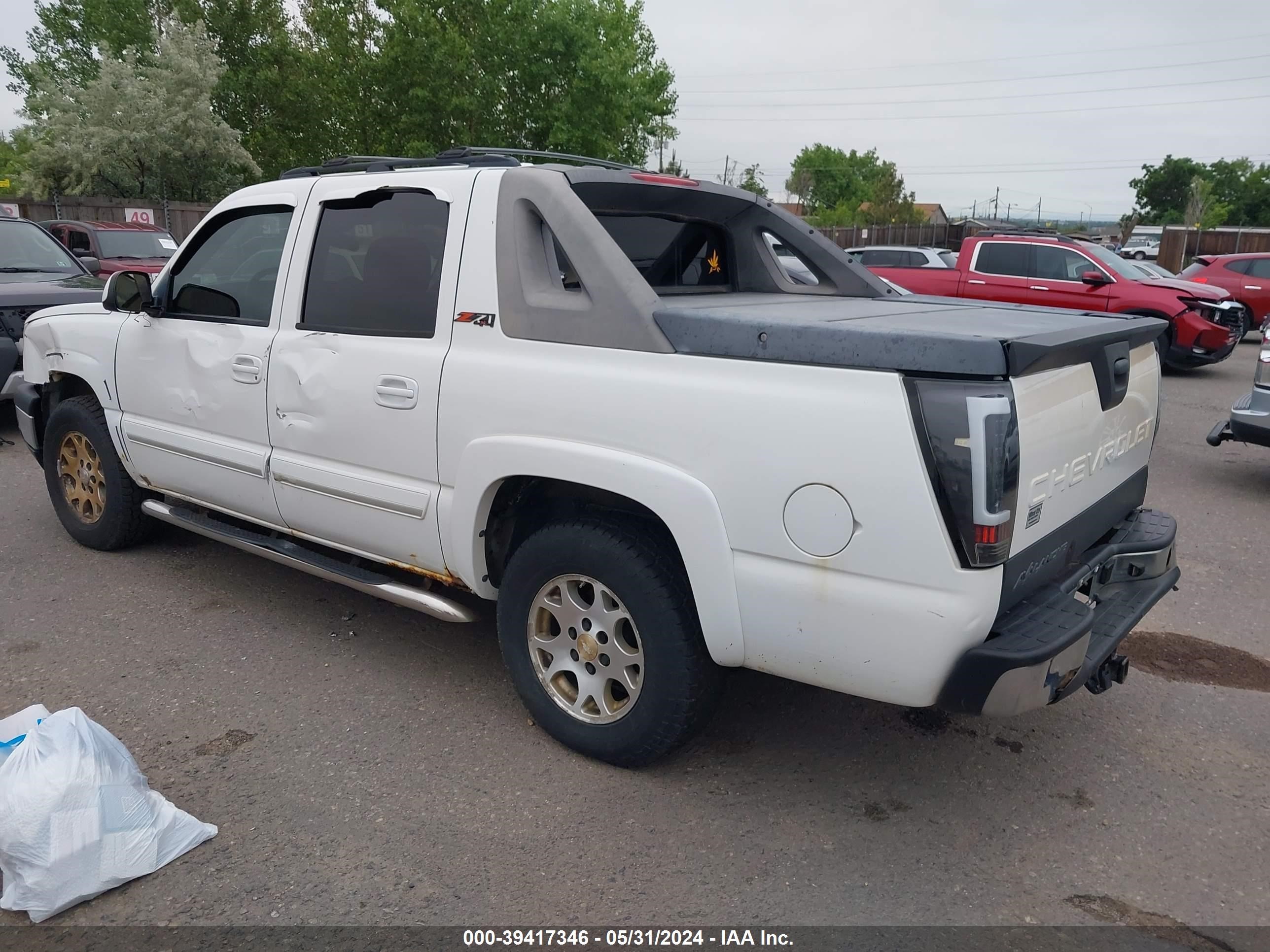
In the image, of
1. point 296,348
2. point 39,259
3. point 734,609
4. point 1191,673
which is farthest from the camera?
point 39,259

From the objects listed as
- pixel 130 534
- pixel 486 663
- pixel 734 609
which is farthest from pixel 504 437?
→ pixel 130 534

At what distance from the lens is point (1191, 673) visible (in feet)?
13.8

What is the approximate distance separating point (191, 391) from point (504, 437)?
6.46 ft

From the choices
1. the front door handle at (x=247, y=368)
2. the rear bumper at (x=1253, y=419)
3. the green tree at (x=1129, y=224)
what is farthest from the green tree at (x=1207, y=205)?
the front door handle at (x=247, y=368)

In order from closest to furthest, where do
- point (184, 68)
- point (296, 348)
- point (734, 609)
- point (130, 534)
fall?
point (734, 609) → point (296, 348) → point (130, 534) → point (184, 68)

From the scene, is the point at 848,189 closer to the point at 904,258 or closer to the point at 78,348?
the point at 904,258

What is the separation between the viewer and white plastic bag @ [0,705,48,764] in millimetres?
2875

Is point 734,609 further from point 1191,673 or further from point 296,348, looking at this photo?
point 1191,673

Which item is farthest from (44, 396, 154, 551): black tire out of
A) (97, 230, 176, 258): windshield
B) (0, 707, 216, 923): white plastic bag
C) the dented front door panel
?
(97, 230, 176, 258): windshield

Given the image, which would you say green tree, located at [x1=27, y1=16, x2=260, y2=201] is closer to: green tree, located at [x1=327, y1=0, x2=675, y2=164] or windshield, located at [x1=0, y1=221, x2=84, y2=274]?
green tree, located at [x1=327, y1=0, x2=675, y2=164]

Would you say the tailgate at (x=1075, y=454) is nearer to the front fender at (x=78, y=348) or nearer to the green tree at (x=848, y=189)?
the front fender at (x=78, y=348)

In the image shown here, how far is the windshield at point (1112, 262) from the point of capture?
44.2 feet

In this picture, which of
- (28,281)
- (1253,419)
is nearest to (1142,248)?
(1253,419)

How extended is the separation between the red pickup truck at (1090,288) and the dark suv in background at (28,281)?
11.0m
